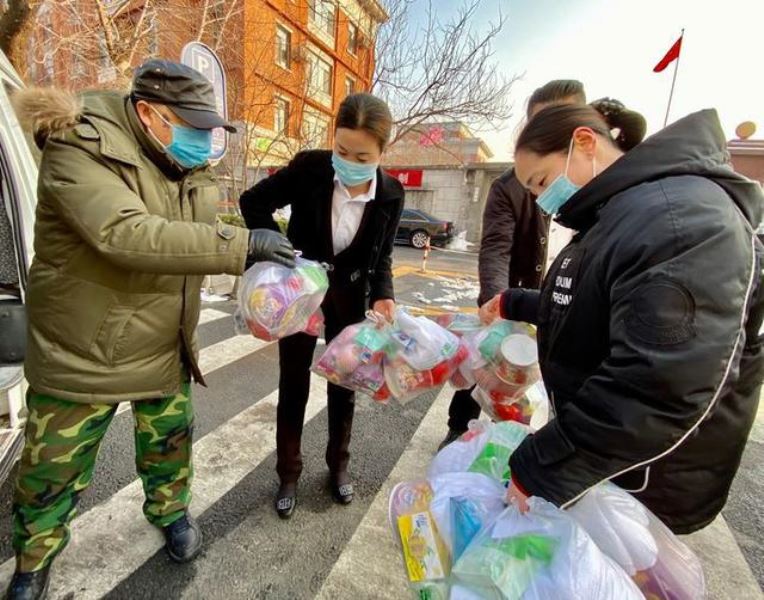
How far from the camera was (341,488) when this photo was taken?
7.32ft

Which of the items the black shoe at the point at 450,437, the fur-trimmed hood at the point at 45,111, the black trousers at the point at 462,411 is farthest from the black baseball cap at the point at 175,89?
the black shoe at the point at 450,437

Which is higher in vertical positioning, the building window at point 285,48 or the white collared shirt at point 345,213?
the building window at point 285,48

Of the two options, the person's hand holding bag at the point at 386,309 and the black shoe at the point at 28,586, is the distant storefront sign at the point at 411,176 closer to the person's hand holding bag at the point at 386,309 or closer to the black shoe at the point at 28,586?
the person's hand holding bag at the point at 386,309

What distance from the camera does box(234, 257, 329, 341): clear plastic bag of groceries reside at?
162 centimetres

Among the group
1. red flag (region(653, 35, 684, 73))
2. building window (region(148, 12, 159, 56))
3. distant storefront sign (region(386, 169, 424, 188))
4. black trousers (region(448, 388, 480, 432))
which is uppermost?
red flag (region(653, 35, 684, 73))

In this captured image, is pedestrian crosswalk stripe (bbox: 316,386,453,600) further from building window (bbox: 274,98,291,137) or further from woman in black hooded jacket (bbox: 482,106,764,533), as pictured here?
building window (bbox: 274,98,291,137)

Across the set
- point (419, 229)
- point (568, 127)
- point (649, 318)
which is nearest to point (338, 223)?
point (568, 127)

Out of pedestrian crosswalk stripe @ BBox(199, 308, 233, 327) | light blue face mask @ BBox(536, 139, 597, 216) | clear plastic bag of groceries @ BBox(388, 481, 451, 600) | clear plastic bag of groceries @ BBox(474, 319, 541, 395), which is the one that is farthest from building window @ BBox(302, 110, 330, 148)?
clear plastic bag of groceries @ BBox(388, 481, 451, 600)

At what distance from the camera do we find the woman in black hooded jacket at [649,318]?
79cm

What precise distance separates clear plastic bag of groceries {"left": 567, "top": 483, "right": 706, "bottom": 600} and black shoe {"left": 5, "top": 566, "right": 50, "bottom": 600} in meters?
1.91

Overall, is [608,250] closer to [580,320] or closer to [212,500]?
[580,320]

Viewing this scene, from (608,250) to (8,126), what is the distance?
9.04ft

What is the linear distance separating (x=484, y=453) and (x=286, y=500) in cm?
122

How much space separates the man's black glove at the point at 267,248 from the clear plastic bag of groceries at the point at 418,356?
704 millimetres
